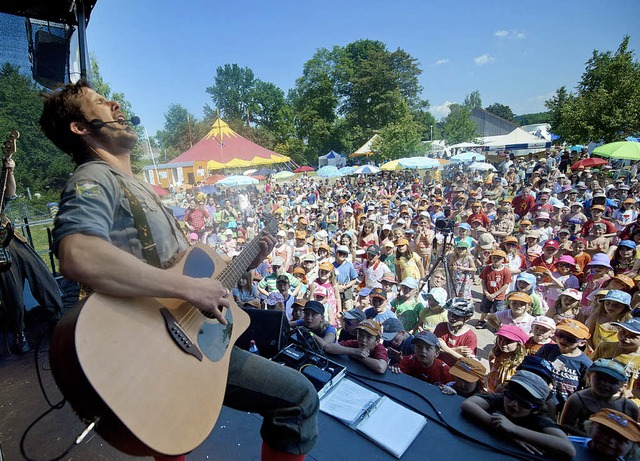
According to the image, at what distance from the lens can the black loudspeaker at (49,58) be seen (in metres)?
3.67

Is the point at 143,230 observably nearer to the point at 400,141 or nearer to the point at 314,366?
the point at 314,366

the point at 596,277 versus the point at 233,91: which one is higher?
the point at 233,91

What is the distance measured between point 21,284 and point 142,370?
389cm

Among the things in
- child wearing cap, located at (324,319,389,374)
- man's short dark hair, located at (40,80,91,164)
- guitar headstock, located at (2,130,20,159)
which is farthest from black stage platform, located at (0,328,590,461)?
guitar headstock, located at (2,130,20,159)

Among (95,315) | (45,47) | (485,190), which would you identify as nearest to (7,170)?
(45,47)

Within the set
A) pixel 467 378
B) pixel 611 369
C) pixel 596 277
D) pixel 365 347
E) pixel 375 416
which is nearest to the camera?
pixel 375 416

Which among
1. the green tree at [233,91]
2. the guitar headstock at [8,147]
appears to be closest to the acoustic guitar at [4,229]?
the guitar headstock at [8,147]

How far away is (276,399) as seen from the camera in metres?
1.33

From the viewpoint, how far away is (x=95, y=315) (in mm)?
998

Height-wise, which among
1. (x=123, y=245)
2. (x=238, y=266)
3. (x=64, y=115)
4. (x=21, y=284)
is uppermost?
(x=64, y=115)

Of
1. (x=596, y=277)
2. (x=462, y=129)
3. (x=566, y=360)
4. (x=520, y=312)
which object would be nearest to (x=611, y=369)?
(x=566, y=360)

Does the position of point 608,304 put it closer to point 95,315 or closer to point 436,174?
point 95,315

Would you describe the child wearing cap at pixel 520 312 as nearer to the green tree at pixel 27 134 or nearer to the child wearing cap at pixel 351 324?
the child wearing cap at pixel 351 324

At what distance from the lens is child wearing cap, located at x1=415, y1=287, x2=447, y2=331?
14.2 feet
